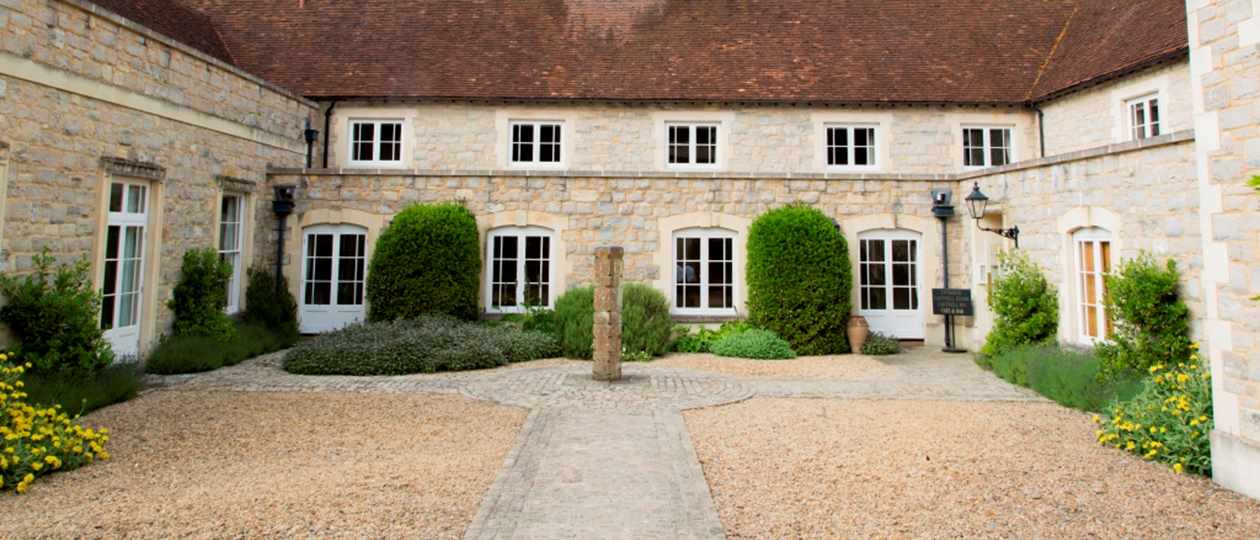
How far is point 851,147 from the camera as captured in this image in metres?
13.3

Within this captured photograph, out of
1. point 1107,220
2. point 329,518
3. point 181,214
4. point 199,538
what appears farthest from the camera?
point 181,214

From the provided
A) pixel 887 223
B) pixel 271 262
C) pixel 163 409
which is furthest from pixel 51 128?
pixel 887 223

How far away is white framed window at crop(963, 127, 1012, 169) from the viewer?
13.3m

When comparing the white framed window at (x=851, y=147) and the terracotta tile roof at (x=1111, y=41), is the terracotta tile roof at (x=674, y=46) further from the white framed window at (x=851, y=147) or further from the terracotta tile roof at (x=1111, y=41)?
the white framed window at (x=851, y=147)

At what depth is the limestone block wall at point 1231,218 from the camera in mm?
4211

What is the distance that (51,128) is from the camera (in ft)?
23.4

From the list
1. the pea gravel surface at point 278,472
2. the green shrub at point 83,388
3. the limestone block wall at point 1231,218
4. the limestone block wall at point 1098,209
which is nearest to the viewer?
the pea gravel surface at point 278,472

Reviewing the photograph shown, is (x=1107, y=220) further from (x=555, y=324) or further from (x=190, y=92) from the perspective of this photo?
(x=190, y=92)

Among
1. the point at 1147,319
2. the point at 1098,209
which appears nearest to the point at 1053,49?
the point at 1098,209

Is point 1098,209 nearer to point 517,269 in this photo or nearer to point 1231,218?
point 1231,218

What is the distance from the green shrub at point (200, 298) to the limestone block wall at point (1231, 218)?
1148 centimetres

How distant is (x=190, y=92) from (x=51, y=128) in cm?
237

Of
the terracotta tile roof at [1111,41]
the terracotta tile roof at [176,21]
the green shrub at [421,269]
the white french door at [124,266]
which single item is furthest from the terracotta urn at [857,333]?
the terracotta tile roof at [176,21]

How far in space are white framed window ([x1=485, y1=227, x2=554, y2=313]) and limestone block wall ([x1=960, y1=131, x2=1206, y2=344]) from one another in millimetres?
7666
